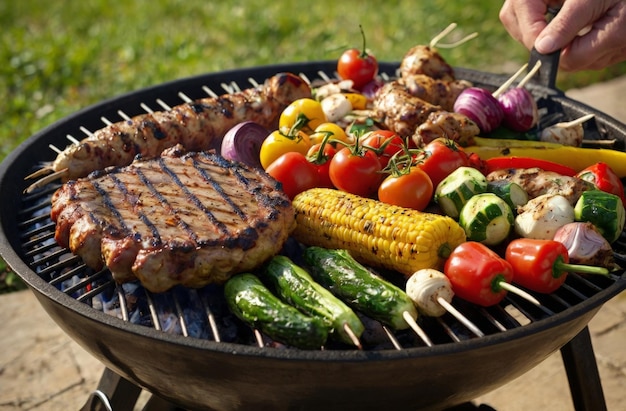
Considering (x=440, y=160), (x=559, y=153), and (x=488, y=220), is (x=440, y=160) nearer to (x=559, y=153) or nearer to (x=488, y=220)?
(x=488, y=220)

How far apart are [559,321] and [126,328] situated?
4.78 ft

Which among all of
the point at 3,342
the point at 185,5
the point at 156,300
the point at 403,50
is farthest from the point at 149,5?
the point at 156,300

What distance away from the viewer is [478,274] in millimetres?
2527

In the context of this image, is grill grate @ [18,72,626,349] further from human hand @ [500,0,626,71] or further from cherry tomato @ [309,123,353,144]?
human hand @ [500,0,626,71]

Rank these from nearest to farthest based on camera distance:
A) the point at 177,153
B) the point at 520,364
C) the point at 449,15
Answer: the point at 520,364 → the point at 177,153 → the point at 449,15

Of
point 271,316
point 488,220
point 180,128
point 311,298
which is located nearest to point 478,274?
point 488,220

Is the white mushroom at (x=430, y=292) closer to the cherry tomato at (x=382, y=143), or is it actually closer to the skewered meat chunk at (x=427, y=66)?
the cherry tomato at (x=382, y=143)

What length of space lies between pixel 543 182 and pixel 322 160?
102cm

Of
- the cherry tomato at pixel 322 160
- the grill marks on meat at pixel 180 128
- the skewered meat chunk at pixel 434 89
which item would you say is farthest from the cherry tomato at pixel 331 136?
the skewered meat chunk at pixel 434 89

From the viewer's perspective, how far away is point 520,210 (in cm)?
298

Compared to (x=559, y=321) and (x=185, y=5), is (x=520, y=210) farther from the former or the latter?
(x=185, y=5)

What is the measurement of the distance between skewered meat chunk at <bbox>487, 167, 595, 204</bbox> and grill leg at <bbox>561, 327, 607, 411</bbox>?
2.27ft

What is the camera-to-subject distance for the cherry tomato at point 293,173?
10.7 feet

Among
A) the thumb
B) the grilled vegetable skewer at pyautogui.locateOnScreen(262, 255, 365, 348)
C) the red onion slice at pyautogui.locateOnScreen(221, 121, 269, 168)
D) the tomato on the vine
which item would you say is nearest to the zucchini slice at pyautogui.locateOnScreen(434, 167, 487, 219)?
the grilled vegetable skewer at pyautogui.locateOnScreen(262, 255, 365, 348)
